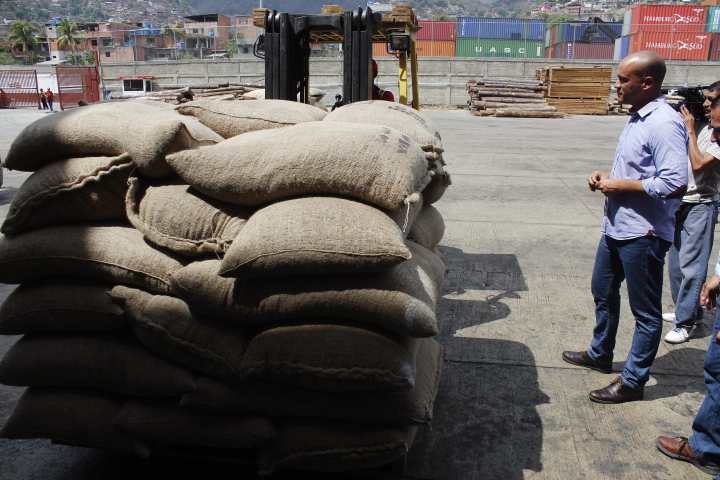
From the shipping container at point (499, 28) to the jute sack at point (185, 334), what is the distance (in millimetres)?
39039

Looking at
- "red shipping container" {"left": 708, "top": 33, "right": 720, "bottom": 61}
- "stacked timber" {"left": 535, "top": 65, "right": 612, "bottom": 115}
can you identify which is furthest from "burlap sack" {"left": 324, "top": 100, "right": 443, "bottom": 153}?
"red shipping container" {"left": 708, "top": 33, "right": 720, "bottom": 61}

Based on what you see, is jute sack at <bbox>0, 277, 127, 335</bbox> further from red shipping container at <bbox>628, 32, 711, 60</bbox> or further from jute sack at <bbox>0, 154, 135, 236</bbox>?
red shipping container at <bbox>628, 32, 711, 60</bbox>

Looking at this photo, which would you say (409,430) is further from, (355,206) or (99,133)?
(99,133)

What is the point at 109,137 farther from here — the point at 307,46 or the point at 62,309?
the point at 307,46

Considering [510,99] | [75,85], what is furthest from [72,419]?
[75,85]

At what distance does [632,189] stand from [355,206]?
65.6 inches

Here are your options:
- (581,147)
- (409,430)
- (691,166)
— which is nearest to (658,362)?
(691,166)

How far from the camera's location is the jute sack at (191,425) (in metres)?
2.64

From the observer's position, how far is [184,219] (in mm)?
2881

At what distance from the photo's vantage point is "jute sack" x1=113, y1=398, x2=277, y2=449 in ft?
8.67

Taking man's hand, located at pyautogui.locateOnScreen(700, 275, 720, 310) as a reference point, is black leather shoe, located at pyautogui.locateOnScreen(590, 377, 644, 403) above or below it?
below

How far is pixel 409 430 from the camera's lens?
2725 mm

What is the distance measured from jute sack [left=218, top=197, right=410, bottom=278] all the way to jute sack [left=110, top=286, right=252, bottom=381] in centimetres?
33

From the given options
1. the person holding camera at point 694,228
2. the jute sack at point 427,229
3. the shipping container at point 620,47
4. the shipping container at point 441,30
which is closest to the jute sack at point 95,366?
the jute sack at point 427,229
